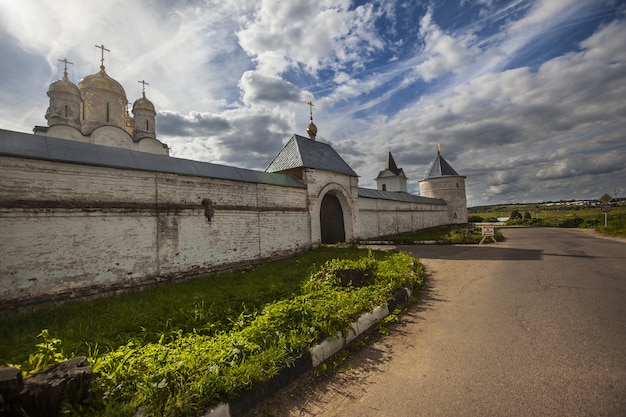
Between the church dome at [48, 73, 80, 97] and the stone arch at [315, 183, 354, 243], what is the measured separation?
16.6m

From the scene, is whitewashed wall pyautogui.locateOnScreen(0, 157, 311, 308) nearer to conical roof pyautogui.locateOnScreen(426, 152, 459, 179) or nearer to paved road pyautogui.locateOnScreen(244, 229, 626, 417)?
paved road pyautogui.locateOnScreen(244, 229, 626, 417)

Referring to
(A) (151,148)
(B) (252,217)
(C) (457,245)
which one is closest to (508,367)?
(B) (252,217)

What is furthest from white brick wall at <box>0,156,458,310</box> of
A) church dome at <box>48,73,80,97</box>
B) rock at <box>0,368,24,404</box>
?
church dome at <box>48,73,80,97</box>

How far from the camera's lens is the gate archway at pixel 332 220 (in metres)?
15.0

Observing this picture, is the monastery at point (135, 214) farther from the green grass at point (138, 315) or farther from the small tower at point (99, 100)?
the small tower at point (99, 100)

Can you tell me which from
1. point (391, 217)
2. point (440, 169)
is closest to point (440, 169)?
point (440, 169)

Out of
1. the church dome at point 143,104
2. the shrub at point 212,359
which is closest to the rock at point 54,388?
the shrub at point 212,359

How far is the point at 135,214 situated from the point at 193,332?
4.38 m

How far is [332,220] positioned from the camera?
50.6ft

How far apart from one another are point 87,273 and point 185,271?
86.8 inches

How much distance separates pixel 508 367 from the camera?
300 centimetres

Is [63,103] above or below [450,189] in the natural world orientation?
above

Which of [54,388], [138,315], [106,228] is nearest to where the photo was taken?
[54,388]

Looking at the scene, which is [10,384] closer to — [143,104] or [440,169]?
[143,104]
